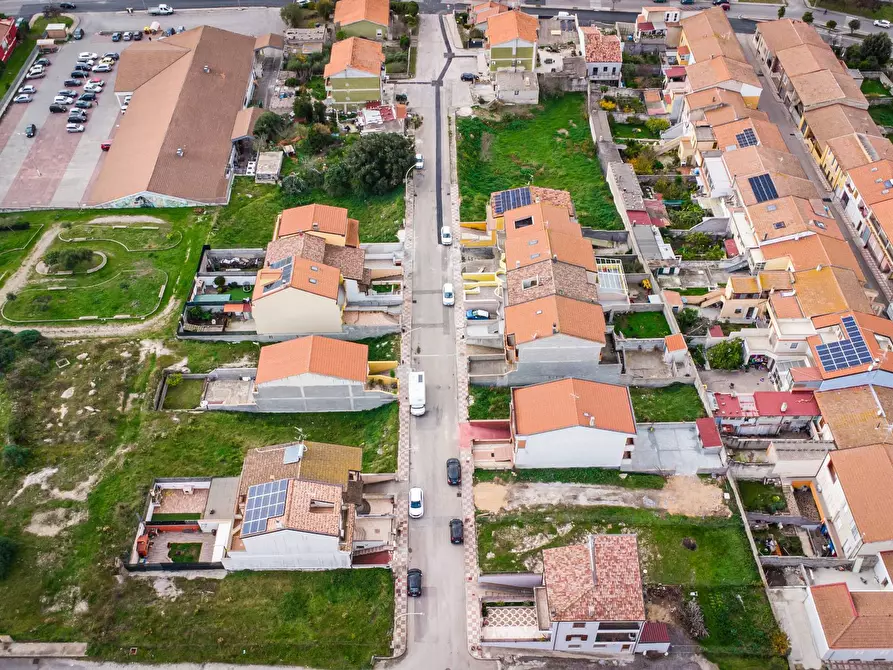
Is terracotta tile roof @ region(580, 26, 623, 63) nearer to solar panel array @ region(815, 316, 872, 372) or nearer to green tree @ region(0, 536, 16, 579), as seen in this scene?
solar panel array @ region(815, 316, 872, 372)

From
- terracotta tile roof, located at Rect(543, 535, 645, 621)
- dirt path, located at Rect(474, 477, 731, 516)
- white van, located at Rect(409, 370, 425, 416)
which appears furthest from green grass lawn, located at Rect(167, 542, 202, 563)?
terracotta tile roof, located at Rect(543, 535, 645, 621)

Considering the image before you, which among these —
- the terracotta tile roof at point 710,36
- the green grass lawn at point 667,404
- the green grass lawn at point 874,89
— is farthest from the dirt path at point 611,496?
the green grass lawn at point 874,89

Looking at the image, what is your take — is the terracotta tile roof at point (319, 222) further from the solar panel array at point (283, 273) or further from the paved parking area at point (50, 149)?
the paved parking area at point (50, 149)

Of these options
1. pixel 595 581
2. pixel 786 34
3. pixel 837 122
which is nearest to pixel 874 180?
pixel 837 122

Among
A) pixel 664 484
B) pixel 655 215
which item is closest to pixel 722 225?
pixel 655 215

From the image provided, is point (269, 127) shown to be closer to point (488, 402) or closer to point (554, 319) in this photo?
point (488, 402)

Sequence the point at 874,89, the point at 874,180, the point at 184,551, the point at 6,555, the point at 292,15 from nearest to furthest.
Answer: the point at 6,555 < the point at 184,551 < the point at 874,180 < the point at 874,89 < the point at 292,15
